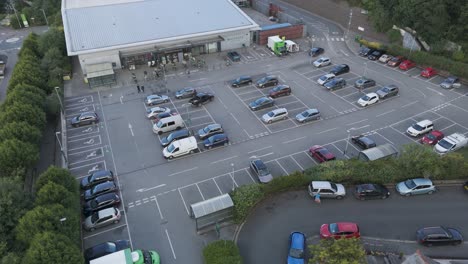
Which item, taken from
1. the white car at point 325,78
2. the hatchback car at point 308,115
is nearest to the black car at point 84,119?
the hatchback car at point 308,115

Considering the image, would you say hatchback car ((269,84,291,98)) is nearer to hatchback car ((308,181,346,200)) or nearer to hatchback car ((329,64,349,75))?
hatchback car ((329,64,349,75))

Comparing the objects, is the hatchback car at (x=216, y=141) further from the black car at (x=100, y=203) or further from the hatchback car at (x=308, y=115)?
the black car at (x=100, y=203)

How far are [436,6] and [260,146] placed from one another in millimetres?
35952

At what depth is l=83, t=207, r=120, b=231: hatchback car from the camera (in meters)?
28.1

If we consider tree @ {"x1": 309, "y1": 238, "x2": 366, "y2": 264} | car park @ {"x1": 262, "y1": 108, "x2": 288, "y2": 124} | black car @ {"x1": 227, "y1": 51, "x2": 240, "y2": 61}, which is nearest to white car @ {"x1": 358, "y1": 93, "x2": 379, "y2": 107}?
car park @ {"x1": 262, "y1": 108, "x2": 288, "y2": 124}

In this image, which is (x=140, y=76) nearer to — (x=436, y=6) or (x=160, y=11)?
(x=160, y=11)

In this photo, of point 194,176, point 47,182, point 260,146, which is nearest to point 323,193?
point 260,146

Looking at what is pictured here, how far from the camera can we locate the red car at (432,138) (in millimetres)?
37188

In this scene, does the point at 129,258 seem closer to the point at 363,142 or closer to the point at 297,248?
the point at 297,248

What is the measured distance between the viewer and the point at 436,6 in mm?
49688

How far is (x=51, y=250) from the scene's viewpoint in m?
21.5

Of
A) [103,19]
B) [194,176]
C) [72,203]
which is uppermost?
[103,19]

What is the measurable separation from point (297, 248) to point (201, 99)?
2555 cm

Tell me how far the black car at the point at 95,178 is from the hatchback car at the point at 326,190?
19.3 metres
